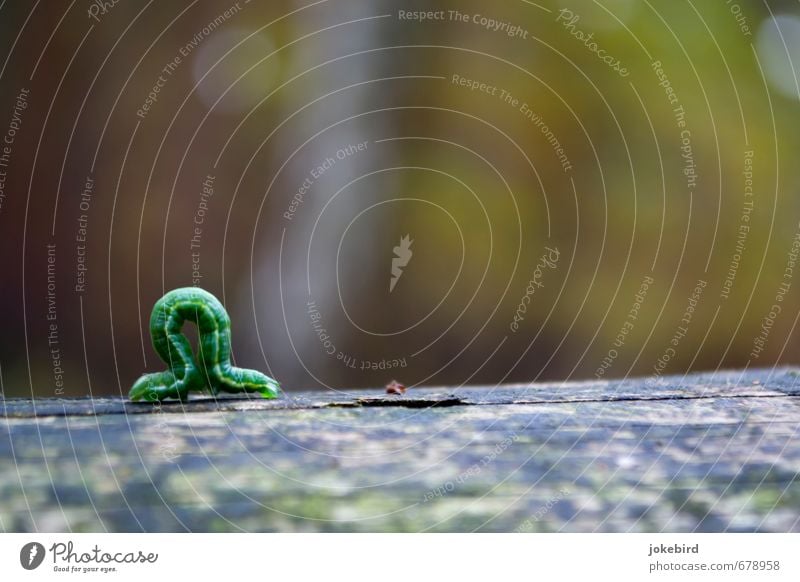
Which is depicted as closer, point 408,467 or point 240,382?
point 408,467

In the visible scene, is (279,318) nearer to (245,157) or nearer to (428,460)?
(245,157)

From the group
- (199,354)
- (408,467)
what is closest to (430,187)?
(199,354)

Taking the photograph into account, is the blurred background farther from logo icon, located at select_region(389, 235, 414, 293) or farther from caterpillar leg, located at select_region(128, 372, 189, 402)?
caterpillar leg, located at select_region(128, 372, 189, 402)
